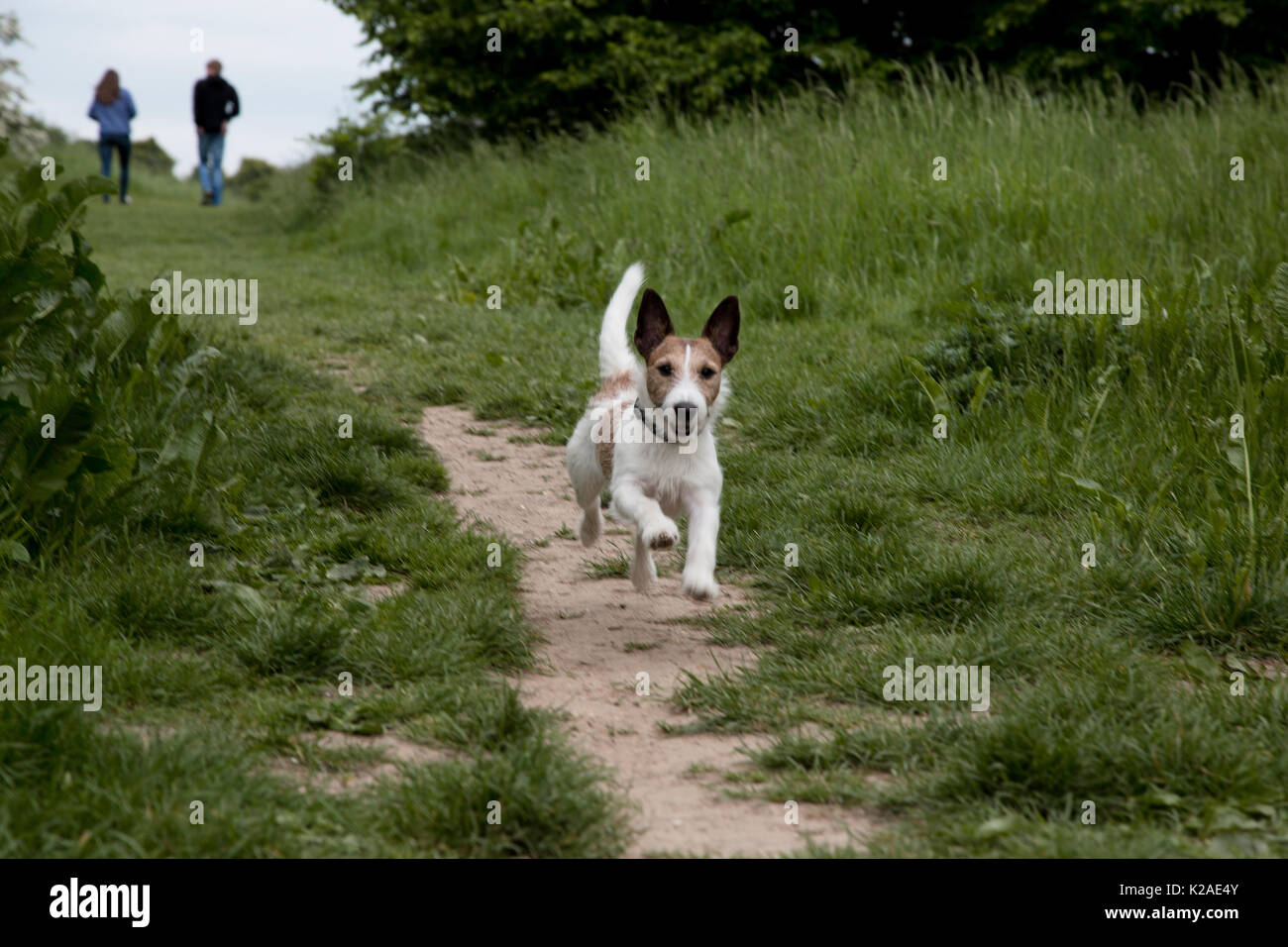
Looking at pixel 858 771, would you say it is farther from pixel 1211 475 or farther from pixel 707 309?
pixel 707 309

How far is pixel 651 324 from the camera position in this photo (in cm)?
437

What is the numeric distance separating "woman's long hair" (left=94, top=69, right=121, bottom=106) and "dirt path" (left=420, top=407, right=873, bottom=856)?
56.3 feet

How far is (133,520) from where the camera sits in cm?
418

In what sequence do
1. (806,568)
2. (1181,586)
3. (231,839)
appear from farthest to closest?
1. (806,568)
2. (1181,586)
3. (231,839)

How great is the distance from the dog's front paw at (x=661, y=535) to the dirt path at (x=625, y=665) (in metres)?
0.35

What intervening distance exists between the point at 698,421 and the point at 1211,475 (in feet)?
6.98

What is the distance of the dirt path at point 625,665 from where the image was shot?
105 inches

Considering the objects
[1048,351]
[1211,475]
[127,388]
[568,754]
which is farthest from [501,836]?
[1048,351]

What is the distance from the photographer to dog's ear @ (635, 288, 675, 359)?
4.34 meters

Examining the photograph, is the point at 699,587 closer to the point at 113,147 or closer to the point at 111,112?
the point at 111,112
